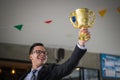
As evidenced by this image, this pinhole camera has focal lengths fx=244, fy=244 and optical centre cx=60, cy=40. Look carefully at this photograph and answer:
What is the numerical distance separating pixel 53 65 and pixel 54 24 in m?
2.63

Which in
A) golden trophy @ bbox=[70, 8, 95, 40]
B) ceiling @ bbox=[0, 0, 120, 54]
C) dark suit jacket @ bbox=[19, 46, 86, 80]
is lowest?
dark suit jacket @ bbox=[19, 46, 86, 80]

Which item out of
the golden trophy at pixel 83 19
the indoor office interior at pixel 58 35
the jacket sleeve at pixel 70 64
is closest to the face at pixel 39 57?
the jacket sleeve at pixel 70 64

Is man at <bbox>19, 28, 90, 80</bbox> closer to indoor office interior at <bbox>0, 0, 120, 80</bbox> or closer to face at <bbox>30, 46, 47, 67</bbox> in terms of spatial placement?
face at <bbox>30, 46, 47, 67</bbox>

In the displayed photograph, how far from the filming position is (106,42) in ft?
14.9

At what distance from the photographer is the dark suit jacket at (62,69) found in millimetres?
1246

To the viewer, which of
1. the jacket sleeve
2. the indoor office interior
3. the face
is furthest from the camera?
the indoor office interior

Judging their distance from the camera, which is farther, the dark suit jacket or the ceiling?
the ceiling

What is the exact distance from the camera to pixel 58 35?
4039 mm

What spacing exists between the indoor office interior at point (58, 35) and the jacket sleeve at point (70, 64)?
1.91 m

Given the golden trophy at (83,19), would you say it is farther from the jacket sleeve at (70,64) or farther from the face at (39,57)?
the face at (39,57)

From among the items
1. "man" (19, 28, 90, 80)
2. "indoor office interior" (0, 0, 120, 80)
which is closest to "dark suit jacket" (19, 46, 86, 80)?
"man" (19, 28, 90, 80)

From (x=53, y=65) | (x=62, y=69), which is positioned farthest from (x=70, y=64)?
(x=53, y=65)

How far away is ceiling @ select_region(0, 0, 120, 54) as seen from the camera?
3.66 metres

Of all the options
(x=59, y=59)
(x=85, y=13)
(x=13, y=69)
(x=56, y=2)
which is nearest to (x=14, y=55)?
(x=59, y=59)
